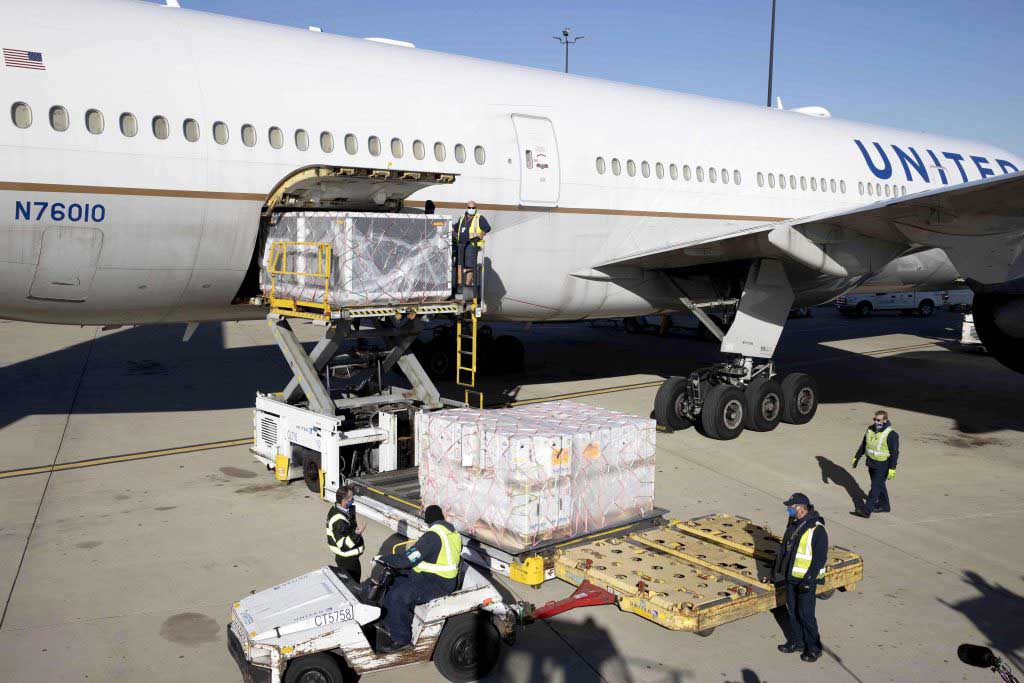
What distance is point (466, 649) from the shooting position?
718 cm

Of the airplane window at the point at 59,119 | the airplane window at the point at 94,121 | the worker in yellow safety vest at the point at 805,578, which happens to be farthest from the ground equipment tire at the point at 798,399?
the airplane window at the point at 59,119

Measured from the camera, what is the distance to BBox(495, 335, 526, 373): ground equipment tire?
20.6 metres

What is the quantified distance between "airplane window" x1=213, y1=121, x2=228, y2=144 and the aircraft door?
1.83 metres

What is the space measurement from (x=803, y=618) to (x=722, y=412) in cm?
734

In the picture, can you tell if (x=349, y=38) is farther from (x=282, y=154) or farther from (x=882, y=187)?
(x=882, y=187)

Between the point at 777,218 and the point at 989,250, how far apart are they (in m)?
4.76

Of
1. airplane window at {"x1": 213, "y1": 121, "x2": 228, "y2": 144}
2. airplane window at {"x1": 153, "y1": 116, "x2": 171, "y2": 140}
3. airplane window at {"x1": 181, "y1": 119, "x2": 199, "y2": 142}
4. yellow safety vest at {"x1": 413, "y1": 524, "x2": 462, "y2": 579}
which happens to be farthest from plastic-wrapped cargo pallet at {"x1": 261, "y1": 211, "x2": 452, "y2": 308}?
yellow safety vest at {"x1": 413, "y1": 524, "x2": 462, "y2": 579}

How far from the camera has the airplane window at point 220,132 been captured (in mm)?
11445

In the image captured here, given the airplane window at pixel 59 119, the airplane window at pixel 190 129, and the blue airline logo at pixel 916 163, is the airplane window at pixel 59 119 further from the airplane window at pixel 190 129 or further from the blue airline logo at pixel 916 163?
the blue airline logo at pixel 916 163

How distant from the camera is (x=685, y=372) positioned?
2170 cm

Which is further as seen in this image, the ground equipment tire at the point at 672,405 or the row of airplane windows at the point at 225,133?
the ground equipment tire at the point at 672,405

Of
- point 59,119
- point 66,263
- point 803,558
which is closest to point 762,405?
point 803,558

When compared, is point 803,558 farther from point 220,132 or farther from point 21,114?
point 21,114

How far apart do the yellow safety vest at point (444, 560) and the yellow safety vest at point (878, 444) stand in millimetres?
6255
